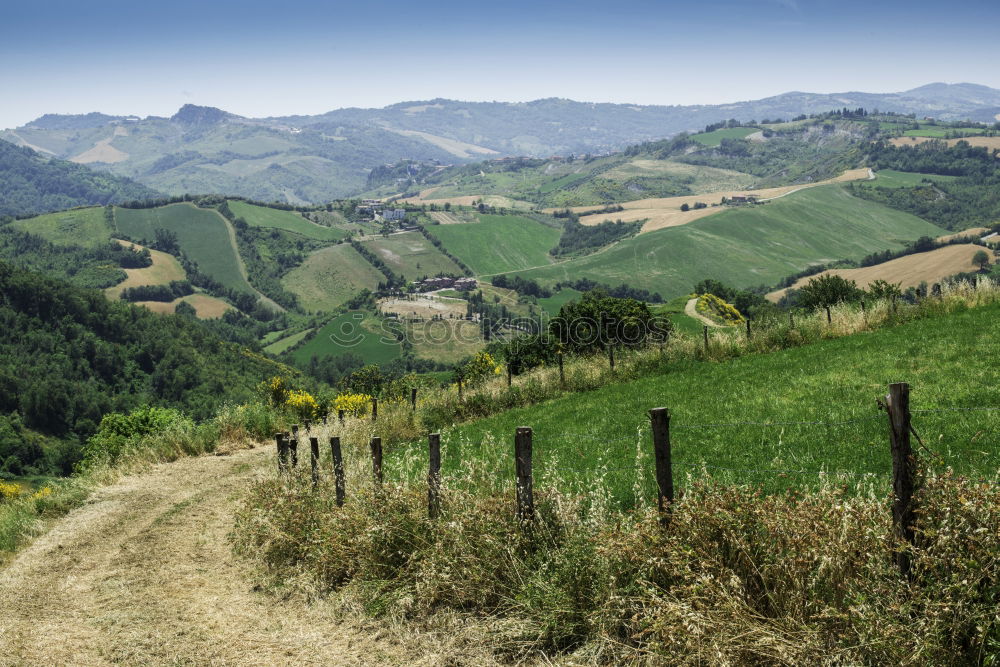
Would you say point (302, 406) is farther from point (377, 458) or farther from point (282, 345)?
point (282, 345)

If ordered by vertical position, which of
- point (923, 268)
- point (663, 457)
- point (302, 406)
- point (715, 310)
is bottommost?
point (923, 268)

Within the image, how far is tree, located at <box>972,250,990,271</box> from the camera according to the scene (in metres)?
A: 125

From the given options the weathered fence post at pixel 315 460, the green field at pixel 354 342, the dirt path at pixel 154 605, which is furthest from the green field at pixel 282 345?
Result: the weathered fence post at pixel 315 460

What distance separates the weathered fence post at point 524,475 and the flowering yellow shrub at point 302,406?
1707 cm

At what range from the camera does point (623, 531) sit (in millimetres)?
6426

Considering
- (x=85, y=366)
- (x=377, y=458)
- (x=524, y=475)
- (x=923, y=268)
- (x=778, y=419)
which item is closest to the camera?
(x=524, y=475)

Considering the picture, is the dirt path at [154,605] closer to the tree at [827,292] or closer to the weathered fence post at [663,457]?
the weathered fence post at [663,457]

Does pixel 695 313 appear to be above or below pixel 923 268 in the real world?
above

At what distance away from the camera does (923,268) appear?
131250mm

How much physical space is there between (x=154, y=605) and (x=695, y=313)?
6884 centimetres

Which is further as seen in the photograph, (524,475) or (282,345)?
(282,345)

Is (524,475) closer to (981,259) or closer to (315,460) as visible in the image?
(315,460)

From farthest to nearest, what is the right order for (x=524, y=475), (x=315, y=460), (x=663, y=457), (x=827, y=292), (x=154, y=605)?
(x=827, y=292) < (x=315, y=460) < (x=154, y=605) < (x=524, y=475) < (x=663, y=457)

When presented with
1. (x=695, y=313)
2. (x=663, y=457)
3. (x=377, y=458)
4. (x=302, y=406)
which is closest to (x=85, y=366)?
(x=695, y=313)
